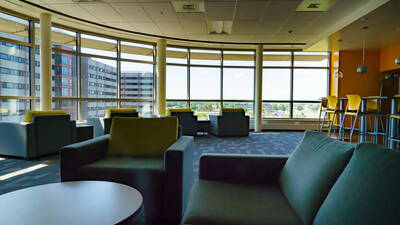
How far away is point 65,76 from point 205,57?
474cm

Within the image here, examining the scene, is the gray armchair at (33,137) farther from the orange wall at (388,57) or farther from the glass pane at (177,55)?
the orange wall at (388,57)

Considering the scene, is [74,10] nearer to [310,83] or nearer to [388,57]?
[310,83]

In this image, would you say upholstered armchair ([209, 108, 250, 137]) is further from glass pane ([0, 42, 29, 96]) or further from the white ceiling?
glass pane ([0, 42, 29, 96])

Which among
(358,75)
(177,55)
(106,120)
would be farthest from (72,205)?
(358,75)

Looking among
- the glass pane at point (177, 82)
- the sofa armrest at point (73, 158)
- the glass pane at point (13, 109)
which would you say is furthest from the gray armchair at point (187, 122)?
the sofa armrest at point (73, 158)

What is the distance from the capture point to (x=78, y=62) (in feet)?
21.6

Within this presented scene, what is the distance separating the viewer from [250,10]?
507cm

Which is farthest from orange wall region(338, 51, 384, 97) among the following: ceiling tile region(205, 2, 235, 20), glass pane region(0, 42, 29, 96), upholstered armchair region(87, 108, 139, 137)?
glass pane region(0, 42, 29, 96)

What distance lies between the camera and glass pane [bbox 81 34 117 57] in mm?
6777

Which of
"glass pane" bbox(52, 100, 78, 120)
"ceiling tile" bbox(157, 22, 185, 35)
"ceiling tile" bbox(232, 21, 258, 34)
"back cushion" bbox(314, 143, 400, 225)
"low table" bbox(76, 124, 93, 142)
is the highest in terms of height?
"ceiling tile" bbox(157, 22, 185, 35)

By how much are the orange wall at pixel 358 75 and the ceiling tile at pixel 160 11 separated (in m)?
6.17

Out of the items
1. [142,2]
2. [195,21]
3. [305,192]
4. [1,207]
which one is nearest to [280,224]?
[305,192]

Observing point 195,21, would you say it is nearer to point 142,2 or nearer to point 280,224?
point 142,2

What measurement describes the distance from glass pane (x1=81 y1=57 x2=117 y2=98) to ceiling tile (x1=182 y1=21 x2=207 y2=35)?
9.00 ft
